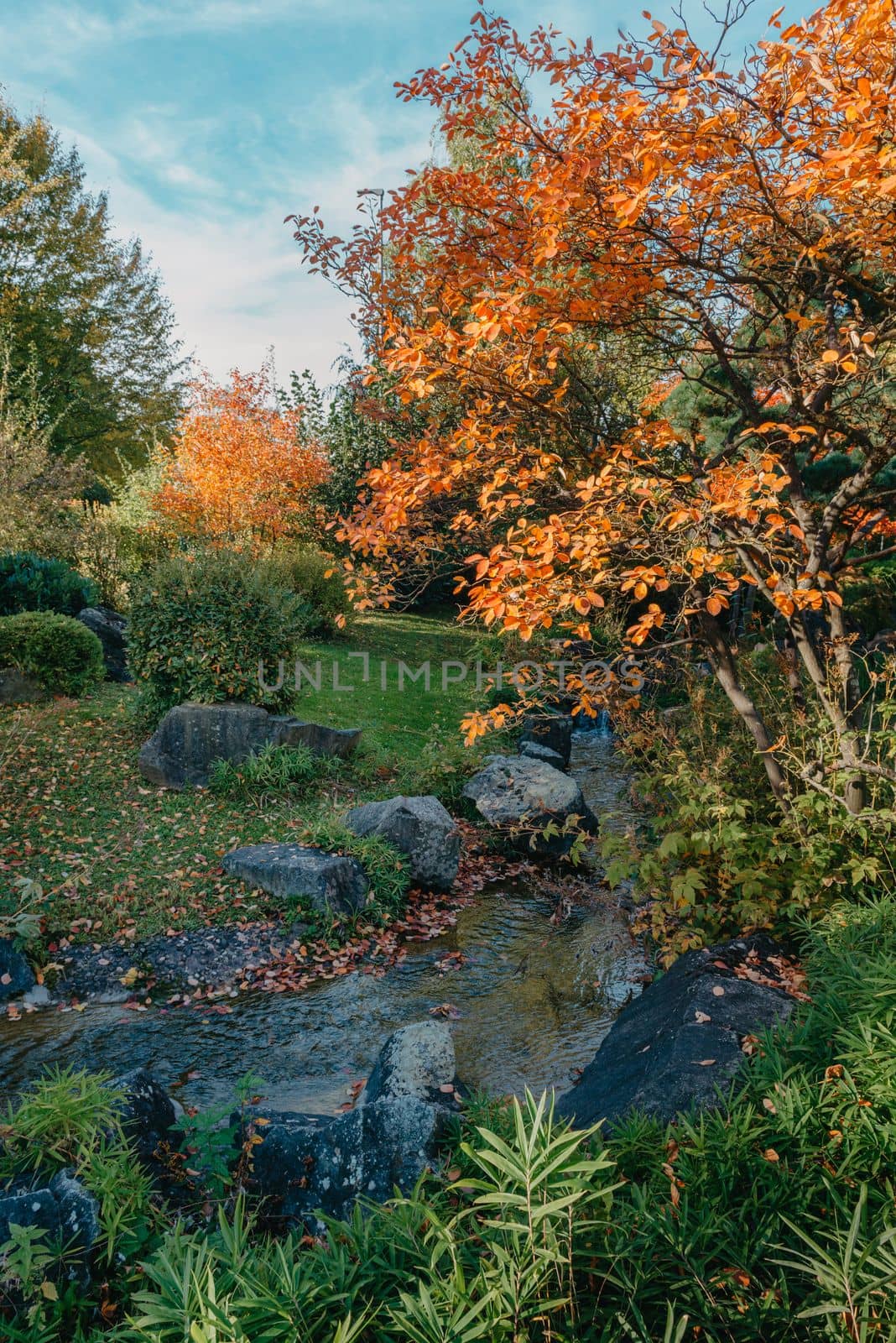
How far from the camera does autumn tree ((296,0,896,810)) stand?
3.24m

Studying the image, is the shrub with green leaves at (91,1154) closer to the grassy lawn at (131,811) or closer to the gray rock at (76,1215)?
the gray rock at (76,1215)

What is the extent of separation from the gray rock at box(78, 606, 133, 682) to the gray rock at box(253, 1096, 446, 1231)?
9580 mm

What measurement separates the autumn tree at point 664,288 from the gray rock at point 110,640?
317 inches

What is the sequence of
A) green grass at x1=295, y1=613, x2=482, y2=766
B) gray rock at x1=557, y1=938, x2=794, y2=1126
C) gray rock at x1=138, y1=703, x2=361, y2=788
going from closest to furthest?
1. gray rock at x1=557, y1=938, x2=794, y2=1126
2. gray rock at x1=138, y1=703, x2=361, y2=788
3. green grass at x1=295, y1=613, x2=482, y2=766

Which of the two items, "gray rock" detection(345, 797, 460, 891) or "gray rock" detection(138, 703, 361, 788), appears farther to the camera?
"gray rock" detection(138, 703, 361, 788)

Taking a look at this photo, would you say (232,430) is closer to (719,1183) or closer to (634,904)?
(634,904)

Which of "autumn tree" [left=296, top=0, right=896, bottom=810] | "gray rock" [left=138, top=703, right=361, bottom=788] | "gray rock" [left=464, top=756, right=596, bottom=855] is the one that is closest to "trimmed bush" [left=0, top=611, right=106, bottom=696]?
"gray rock" [left=138, top=703, right=361, bottom=788]

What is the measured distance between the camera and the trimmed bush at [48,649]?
963 cm

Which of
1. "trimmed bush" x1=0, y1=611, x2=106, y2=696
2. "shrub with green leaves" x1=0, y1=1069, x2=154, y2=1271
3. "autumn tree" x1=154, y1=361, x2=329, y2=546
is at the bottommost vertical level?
"shrub with green leaves" x1=0, y1=1069, x2=154, y2=1271

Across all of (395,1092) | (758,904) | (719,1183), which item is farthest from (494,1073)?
(719,1183)

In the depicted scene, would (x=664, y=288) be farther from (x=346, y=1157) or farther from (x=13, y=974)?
(x=13, y=974)

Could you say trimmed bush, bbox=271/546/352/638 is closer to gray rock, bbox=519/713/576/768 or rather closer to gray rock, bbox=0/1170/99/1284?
gray rock, bbox=519/713/576/768

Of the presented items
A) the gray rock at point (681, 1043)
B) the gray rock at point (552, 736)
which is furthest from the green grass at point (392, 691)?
the gray rock at point (681, 1043)

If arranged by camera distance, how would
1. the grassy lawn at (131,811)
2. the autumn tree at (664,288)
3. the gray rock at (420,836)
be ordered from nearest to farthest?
the autumn tree at (664,288) → the grassy lawn at (131,811) → the gray rock at (420,836)
